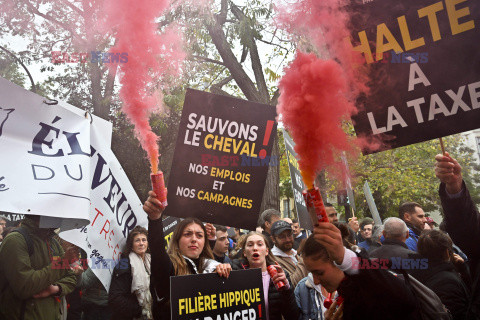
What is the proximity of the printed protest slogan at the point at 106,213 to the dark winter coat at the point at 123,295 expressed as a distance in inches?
2.5

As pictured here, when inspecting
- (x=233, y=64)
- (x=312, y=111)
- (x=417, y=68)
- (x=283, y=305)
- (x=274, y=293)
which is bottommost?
(x=283, y=305)

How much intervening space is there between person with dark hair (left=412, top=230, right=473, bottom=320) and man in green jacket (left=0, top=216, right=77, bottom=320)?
127 inches

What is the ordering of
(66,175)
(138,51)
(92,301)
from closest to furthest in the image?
(138,51) → (66,175) → (92,301)

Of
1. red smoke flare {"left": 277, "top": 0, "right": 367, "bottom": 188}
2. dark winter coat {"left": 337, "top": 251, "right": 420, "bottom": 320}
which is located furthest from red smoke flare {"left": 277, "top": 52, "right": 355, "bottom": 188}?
dark winter coat {"left": 337, "top": 251, "right": 420, "bottom": 320}

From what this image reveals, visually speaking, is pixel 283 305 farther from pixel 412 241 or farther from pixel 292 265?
pixel 412 241

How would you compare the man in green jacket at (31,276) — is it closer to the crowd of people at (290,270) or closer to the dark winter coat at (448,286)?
the crowd of people at (290,270)

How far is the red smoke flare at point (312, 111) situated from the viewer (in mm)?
2129

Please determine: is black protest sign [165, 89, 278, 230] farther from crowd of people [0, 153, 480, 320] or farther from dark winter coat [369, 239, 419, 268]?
dark winter coat [369, 239, 419, 268]

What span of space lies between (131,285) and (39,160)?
5.70 feet

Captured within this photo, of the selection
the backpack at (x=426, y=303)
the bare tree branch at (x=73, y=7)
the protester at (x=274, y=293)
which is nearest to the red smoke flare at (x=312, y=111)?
the backpack at (x=426, y=303)

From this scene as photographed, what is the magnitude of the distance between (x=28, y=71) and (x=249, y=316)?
330 inches

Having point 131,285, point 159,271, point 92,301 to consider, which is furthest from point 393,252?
point 92,301

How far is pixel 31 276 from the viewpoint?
333 centimetres

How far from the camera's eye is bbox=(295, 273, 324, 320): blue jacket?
3672mm
